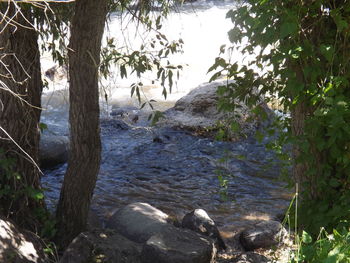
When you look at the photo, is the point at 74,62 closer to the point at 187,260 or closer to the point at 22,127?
the point at 22,127

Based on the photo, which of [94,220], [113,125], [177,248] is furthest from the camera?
[113,125]

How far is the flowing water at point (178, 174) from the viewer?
6551mm

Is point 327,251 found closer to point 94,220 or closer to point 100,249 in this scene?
point 100,249

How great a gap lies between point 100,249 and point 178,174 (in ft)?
12.3

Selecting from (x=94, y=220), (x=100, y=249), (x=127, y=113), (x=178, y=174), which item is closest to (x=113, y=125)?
(x=127, y=113)

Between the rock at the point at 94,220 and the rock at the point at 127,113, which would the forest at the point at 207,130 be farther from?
the rock at the point at 127,113

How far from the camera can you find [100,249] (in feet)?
13.2

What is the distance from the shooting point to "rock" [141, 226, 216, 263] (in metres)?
4.16

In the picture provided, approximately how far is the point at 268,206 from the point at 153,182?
1687 millimetres

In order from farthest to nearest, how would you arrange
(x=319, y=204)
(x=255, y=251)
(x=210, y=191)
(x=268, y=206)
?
(x=210, y=191)
(x=268, y=206)
(x=255, y=251)
(x=319, y=204)

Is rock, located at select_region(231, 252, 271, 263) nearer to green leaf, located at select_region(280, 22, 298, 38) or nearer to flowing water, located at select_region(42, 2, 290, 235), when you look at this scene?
flowing water, located at select_region(42, 2, 290, 235)

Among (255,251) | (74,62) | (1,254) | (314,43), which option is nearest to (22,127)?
(74,62)

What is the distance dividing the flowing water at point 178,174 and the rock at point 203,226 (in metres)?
0.35

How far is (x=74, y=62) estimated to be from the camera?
4.19 m
